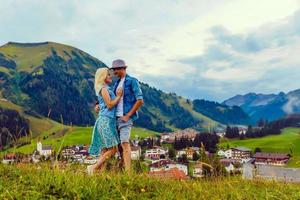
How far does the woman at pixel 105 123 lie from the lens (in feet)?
32.0

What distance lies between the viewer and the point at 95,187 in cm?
627

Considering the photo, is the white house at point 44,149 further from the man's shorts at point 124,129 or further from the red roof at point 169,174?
the red roof at point 169,174

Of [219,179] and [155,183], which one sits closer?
A: [155,183]

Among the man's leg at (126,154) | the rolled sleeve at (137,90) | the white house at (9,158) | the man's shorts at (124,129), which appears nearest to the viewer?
→ the white house at (9,158)

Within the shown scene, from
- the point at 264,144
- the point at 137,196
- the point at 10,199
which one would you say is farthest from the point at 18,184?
the point at 264,144

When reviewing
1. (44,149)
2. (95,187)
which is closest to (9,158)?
(44,149)

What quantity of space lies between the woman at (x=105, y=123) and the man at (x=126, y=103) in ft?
0.53

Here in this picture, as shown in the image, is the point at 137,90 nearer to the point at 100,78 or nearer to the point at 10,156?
the point at 100,78

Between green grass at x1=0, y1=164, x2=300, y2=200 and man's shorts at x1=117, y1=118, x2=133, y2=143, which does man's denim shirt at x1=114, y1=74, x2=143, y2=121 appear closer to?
man's shorts at x1=117, y1=118, x2=133, y2=143

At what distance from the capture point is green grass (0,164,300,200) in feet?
19.6

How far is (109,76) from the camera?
34.2 ft

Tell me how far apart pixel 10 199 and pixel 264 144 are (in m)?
194

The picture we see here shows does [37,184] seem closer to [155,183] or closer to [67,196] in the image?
[67,196]

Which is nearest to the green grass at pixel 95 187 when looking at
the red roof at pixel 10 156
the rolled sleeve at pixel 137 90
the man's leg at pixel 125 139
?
the red roof at pixel 10 156
